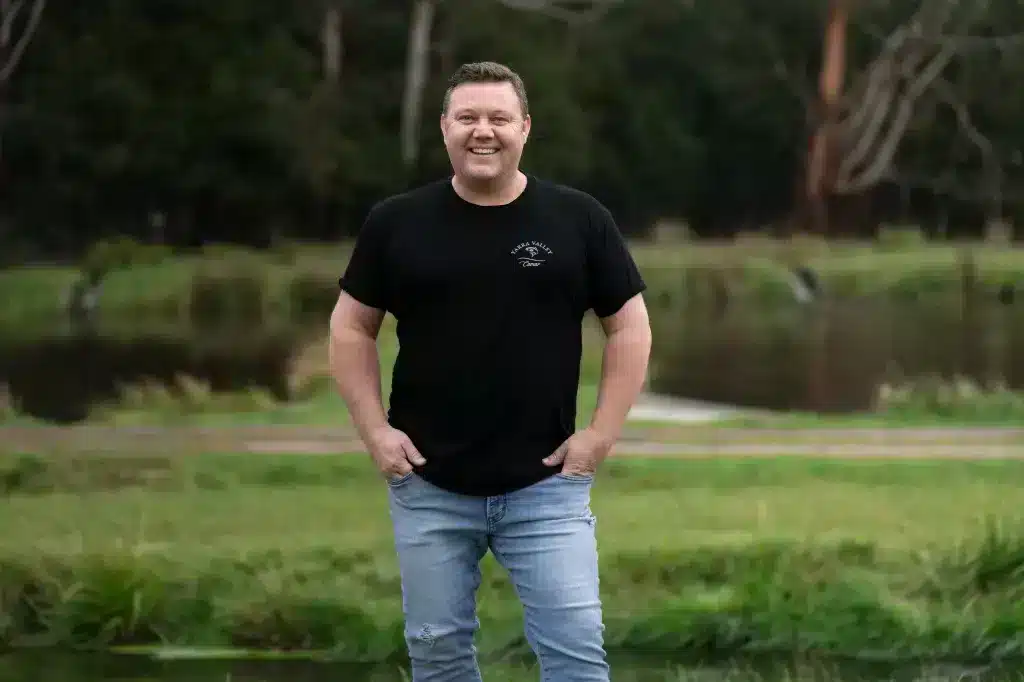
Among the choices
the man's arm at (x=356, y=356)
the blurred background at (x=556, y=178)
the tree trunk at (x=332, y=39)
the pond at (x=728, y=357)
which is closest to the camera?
the man's arm at (x=356, y=356)

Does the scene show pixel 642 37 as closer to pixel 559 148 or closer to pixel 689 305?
pixel 559 148

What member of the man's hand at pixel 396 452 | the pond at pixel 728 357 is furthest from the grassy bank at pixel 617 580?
the pond at pixel 728 357

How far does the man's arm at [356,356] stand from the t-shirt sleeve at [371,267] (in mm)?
34

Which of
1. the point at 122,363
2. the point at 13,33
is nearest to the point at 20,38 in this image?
the point at 13,33

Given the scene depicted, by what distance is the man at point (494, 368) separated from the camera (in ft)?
12.8

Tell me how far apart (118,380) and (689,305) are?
13039mm

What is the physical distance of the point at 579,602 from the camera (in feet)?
13.1

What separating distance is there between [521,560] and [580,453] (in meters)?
0.30

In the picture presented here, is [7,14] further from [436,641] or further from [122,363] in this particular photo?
[436,641]

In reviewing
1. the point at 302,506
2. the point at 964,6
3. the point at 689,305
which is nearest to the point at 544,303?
the point at 302,506

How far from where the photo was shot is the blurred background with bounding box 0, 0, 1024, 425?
2012 centimetres

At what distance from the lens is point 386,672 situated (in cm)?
601

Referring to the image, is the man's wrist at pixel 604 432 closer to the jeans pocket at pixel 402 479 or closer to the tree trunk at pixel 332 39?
the jeans pocket at pixel 402 479

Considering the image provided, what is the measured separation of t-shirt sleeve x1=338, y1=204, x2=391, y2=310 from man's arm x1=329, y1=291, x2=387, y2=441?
0.11 feet
